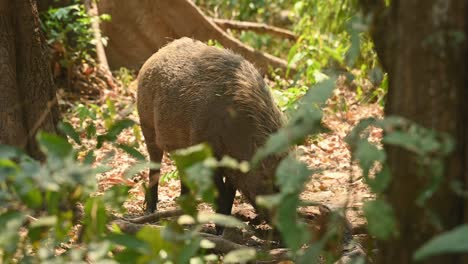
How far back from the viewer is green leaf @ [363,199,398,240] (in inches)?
90.6

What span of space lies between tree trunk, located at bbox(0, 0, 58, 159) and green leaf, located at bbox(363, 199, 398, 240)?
10.6ft

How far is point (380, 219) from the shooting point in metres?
2.32

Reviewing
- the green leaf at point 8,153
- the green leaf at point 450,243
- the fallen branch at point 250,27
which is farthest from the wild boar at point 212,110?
the fallen branch at point 250,27

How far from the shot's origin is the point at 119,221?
4.19 m

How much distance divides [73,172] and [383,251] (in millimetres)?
1095

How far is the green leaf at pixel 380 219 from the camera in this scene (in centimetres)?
230

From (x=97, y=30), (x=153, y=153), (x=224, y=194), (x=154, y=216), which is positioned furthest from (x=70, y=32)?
(x=154, y=216)

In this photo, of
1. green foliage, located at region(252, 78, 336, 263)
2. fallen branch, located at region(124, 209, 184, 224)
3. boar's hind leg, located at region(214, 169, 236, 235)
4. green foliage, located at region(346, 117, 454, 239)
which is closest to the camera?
green foliage, located at region(346, 117, 454, 239)

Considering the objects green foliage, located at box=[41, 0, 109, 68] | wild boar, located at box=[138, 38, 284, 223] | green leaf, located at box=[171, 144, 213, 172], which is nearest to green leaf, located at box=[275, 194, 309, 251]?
green leaf, located at box=[171, 144, 213, 172]

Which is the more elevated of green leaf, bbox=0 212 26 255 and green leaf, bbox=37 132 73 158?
green leaf, bbox=37 132 73 158

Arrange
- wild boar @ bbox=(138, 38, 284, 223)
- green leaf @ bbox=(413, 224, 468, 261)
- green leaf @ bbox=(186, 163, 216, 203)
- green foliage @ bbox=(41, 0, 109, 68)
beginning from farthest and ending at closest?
green foliage @ bbox=(41, 0, 109, 68) → wild boar @ bbox=(138, 38, 284, 223) → green leaf @ bbox=(186, 163, 216, 203) → green leaf @ bbox=(413, 224, 468, 261)

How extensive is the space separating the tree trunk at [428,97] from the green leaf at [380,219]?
126 millimetres

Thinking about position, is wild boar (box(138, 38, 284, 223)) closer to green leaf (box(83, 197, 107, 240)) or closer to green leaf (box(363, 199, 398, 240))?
green leaf (box(83, 197, 107, 240))

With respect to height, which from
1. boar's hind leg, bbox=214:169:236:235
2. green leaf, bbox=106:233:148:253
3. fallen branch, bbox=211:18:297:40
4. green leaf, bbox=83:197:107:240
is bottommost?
boar's hind leg, bbox=214:169:236:235
